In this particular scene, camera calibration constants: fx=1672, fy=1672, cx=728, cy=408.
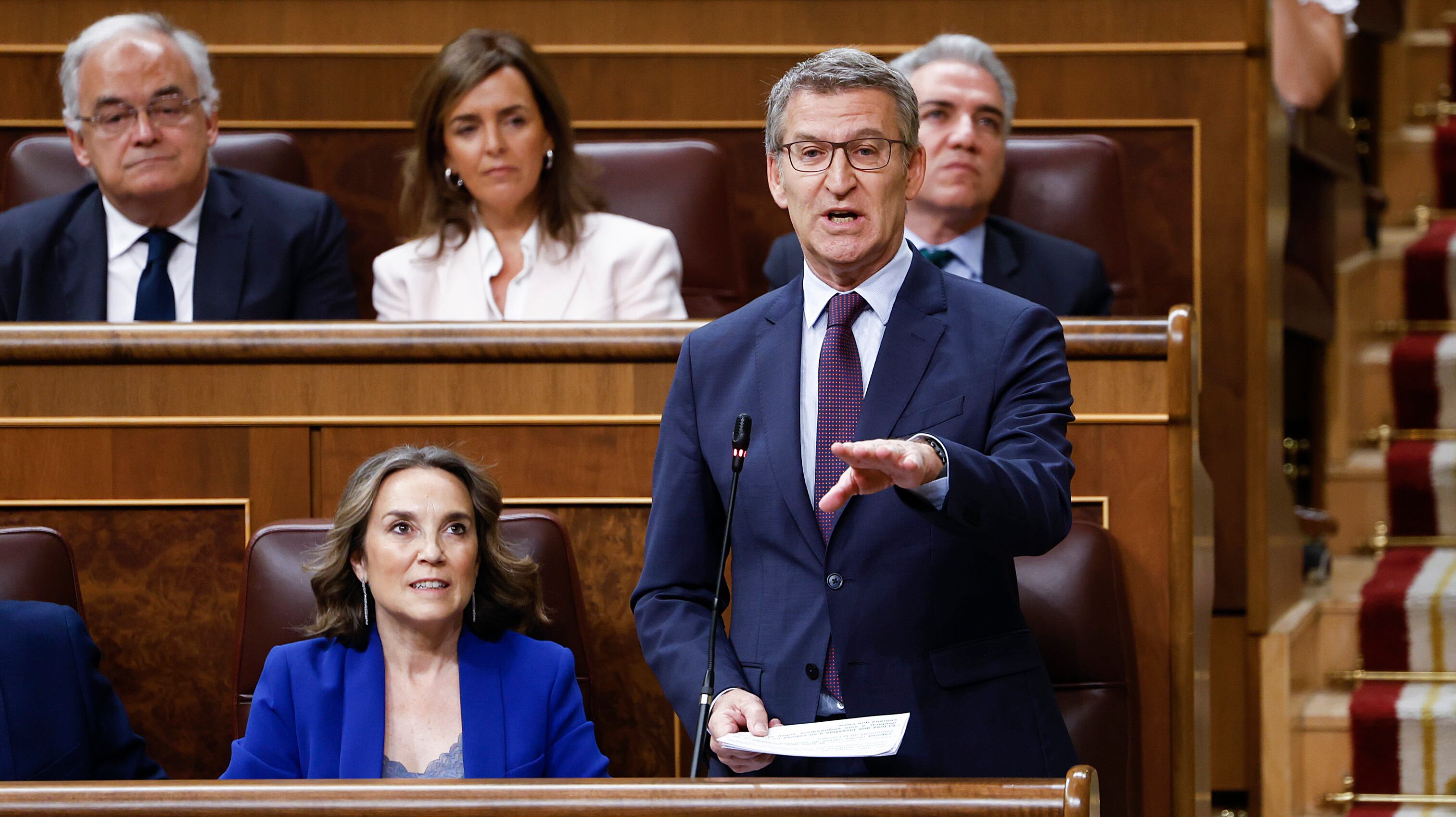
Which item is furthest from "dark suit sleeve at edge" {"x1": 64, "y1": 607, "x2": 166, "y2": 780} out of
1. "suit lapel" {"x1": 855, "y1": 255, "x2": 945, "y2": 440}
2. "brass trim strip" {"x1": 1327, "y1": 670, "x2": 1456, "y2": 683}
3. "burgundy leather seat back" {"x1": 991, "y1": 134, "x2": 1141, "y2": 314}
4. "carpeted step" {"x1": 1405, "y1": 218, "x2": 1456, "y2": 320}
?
"carpeted step" {"x1": 1405, "y1": 218, "x2": 1456, "y2": 320}

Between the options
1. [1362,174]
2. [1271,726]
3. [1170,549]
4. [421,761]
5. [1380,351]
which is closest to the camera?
[421,761]

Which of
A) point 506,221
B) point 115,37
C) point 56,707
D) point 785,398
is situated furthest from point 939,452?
point 115,37

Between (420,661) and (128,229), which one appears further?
(128,229)

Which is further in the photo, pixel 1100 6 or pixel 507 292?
pixel 1100 6

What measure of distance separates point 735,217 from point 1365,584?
82 centimetres

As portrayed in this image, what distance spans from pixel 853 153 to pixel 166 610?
730 mm

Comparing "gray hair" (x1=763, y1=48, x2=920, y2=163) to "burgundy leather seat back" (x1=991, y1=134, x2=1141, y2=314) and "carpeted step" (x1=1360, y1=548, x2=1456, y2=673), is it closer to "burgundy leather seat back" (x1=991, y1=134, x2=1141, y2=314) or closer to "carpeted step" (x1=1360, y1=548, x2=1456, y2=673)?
"burgundy leather seat back" (x1=991, y1=134, x2=1141, y2=314)

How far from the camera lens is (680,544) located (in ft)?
3.26

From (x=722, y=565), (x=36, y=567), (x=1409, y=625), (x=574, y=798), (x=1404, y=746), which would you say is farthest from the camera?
(x=1409, y=625)

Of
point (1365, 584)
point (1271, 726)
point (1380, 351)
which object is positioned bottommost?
point (1271, 726)

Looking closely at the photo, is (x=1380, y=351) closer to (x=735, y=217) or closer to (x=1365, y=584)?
(x=1365, y=584)

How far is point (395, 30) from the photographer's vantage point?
1.99 m

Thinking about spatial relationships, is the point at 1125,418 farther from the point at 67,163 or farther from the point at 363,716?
the point at 67,163

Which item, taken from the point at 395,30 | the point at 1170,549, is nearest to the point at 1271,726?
the point at 1170,549
